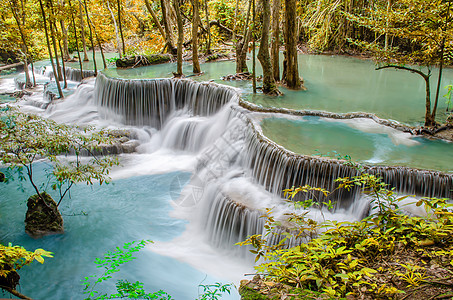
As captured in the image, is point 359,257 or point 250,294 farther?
point 359,257

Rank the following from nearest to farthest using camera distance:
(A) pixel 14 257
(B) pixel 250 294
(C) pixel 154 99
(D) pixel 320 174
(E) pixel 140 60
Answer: (B) pixel 250 294, (A) pixel 14 257, (D) pixel 320 174, (C) pixel 154 99, (E) pixel 140 60

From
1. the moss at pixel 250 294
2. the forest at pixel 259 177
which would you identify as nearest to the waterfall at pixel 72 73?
the forest at pixel 259 177

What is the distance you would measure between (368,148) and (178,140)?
627 cm

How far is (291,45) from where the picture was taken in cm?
1144

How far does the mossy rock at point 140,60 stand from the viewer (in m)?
17.2

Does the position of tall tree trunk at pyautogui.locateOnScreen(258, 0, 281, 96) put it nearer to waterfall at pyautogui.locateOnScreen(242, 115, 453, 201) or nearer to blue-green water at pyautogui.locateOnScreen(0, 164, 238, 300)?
waterfall at pyautogui.locateOnScreen(242, 115, 453, 201)

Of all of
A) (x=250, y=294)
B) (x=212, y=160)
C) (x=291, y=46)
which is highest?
(x=291, y=46)

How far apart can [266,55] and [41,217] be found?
7.95m

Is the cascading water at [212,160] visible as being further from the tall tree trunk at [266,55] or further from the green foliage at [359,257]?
the green foliage at [359,257]

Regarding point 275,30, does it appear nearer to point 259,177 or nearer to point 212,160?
point 212,160

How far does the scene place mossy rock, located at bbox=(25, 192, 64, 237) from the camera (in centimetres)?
653

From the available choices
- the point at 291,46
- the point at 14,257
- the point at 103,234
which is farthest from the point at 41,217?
the point at 291,46

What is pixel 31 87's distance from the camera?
1802 centimetres

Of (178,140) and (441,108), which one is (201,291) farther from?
(441,108)
